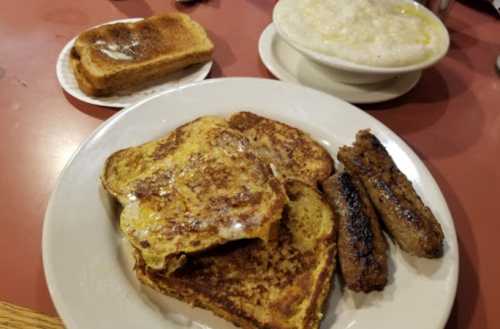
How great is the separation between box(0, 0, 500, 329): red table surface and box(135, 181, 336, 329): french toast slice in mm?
417

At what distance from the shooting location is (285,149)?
1538 mm

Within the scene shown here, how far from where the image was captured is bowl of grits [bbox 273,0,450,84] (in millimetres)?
1721

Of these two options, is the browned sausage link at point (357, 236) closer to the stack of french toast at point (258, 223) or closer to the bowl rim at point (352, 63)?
the stack of french toast at point (258, 223)

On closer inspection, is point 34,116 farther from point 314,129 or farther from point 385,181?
point 385,181

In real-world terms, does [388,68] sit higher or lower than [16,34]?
higher

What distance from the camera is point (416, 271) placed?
1.24m

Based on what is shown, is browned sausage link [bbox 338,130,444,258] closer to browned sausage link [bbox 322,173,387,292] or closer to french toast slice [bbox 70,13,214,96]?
browned sausage link [bbox 322,173,387,292]

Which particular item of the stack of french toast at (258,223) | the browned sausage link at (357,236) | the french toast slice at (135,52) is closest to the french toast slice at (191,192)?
the stack of french toast at (258,223)

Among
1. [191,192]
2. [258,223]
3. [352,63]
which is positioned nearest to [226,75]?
[352,63]

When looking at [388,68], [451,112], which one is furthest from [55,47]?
[451,112]

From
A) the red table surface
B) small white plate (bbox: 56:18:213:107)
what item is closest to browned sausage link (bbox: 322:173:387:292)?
the red table surface

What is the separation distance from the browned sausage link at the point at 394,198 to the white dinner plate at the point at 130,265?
0.08m

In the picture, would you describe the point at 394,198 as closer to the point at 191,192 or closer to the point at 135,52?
the point at 191,192

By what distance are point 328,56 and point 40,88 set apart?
4.12 ft
